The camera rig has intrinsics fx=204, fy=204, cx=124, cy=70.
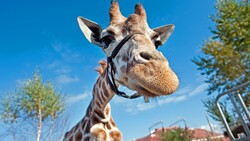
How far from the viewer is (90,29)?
9.27 feet

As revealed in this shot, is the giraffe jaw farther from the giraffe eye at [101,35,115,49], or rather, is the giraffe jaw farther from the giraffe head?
the giraffe eye at [101,35,115,49]

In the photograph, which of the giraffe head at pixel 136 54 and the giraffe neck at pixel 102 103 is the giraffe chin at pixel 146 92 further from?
the giraffe neck at pixel 102 103

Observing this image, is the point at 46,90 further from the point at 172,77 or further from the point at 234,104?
the point at 172,77

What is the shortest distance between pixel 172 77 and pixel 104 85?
4.92 feet

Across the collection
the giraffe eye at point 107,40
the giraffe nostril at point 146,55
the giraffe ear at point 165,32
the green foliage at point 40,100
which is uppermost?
the green foliage at point 40,100

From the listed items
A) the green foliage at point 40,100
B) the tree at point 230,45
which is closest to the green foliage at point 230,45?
the tree at point 230,45

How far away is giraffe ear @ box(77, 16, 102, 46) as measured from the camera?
8.76ft

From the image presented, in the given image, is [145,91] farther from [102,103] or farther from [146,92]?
[102,103]

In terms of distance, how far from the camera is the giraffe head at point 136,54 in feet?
4.89

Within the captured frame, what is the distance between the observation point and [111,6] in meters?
2.71

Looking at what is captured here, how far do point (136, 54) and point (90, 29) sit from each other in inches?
52.1

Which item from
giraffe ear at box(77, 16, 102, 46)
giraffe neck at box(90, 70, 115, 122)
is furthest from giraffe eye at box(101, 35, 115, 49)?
→ giraffe neck at box(90, 70, 115, 122)

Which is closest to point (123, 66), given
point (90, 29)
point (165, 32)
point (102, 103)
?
point (102, 103)

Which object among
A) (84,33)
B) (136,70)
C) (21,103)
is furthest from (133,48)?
(21,103)
